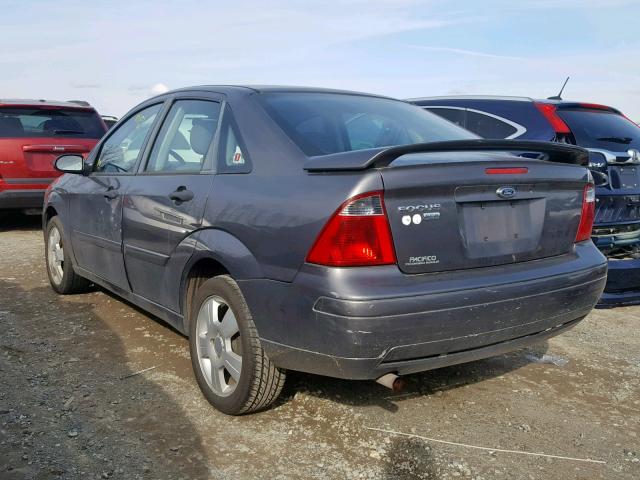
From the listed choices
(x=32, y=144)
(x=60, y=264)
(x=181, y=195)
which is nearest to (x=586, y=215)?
(x=181, y=195)

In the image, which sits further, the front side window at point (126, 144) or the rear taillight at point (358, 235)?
the front side window at point (126, 144)

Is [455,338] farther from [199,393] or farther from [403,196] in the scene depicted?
[199,393]

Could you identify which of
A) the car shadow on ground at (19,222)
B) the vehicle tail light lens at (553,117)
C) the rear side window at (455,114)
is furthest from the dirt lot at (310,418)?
the car shadow on ground at (19,222)

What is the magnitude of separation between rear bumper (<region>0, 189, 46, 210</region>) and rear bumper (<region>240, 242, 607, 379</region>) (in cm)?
628

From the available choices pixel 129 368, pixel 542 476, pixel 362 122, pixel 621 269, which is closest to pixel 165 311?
pixel 129 368

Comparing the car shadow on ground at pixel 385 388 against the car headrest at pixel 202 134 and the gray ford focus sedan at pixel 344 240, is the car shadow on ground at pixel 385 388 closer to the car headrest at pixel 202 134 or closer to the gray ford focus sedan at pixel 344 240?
the gray ford focus sedan at pixel 344 240

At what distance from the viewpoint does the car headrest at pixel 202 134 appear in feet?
10.8

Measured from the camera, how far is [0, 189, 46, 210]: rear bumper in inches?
313

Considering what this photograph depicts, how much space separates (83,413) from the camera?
10.1 feet

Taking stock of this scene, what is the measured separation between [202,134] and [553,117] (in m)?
3.23

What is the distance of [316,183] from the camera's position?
254 cm

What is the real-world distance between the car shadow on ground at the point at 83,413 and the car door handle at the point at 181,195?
1.03 meters

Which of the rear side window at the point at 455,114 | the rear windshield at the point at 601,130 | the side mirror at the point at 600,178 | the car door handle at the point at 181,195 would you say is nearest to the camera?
the car door handle at the point at 181,195

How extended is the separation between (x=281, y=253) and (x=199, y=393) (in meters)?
1.15
